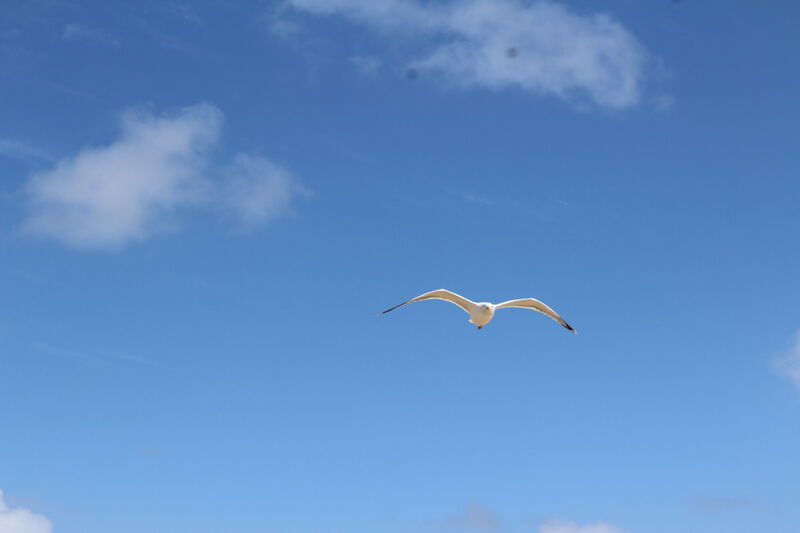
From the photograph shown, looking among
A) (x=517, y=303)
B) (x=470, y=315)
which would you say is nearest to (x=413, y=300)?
(x=470, y=315)

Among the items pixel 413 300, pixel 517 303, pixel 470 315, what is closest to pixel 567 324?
pixel 517 303

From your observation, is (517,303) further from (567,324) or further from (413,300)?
(413,300)

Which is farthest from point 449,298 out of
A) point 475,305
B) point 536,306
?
point 536,306

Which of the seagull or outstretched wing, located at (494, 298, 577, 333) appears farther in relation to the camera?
outstretched wing, located at (494, 298, 577, 333)

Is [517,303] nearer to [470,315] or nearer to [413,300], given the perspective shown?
[470,315]

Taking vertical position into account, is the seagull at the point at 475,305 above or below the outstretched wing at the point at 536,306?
below

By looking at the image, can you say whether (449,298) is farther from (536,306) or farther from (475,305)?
(536,306)

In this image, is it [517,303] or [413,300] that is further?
[517,303]

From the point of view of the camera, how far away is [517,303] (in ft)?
235

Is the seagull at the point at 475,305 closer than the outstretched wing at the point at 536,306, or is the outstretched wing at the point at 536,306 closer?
the seagull at the point at 475,305

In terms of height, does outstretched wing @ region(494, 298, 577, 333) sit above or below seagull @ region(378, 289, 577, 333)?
above

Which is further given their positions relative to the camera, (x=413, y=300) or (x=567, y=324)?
(x=567, y=324)

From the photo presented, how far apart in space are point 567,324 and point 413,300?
14.8 m

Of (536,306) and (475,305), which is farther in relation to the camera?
(536,306)
